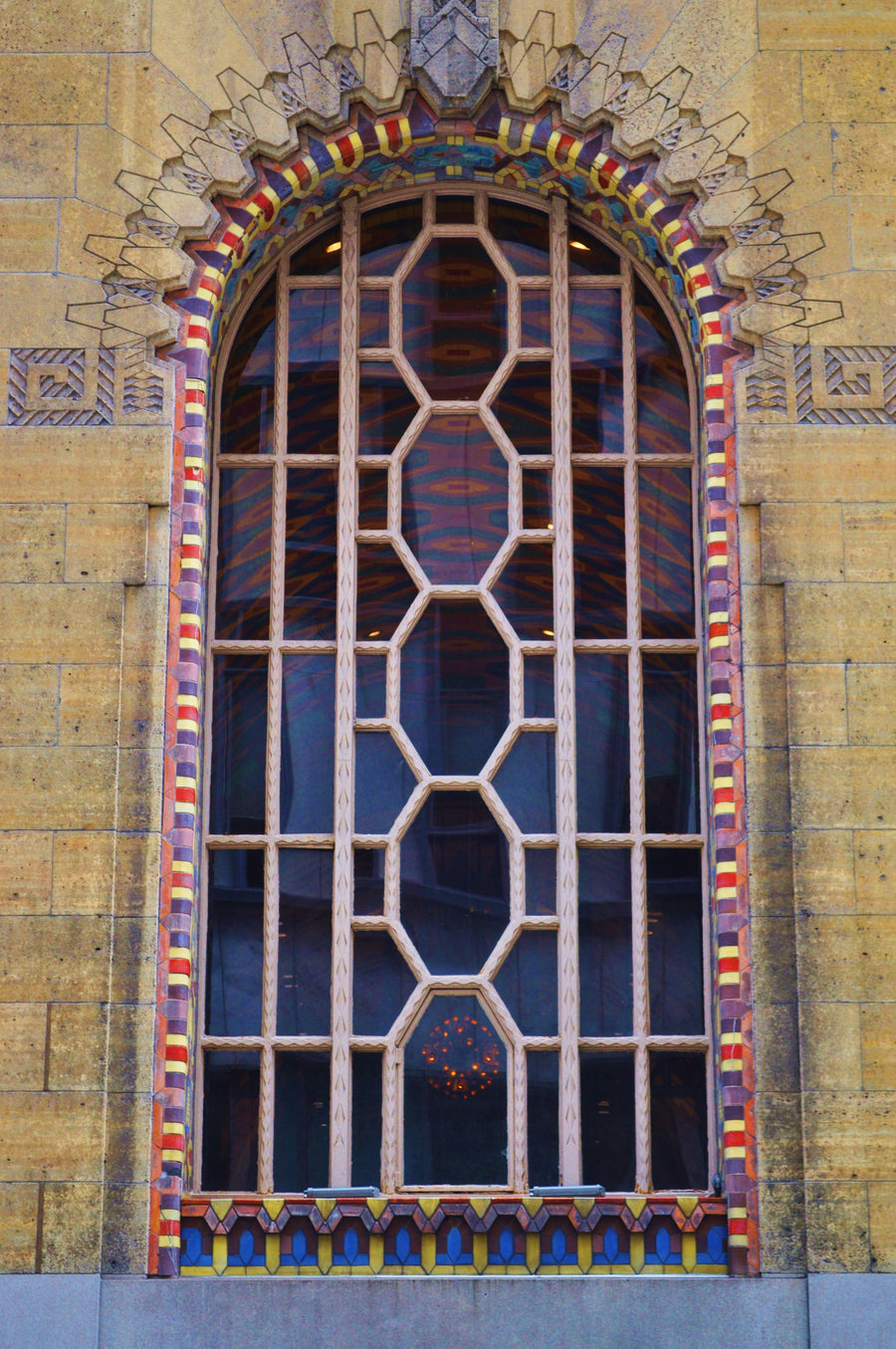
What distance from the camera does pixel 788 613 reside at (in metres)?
9.50

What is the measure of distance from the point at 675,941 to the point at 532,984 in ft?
2.55

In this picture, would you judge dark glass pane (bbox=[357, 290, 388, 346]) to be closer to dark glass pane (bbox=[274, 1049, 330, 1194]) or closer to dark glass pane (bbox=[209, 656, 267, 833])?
dark glass pane (bbox=[209, 656, 267, 833])

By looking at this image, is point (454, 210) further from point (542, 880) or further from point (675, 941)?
point (675, 941)

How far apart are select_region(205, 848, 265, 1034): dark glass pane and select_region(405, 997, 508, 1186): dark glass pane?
0.88 metres

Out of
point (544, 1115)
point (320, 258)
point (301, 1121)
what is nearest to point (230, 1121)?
point (301, 1121)

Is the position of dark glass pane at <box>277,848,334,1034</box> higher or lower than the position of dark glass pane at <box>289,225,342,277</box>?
lower

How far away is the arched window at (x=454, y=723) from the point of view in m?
9.52

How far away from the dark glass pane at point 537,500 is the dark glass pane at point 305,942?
213 centimetres

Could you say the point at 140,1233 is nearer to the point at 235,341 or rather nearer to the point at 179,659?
the point at 179,659

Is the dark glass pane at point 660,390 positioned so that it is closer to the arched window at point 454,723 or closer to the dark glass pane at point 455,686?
the arched window at point 454,723

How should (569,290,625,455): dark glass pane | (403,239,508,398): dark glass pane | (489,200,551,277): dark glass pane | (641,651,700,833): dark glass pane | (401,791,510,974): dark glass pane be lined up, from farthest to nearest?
1. (489,200,551,277): dark glass pane
2. (403,239,508,398): dark glass pane
3. (569,290,625,455): dark glass pane
4. (641,651,700,833): dark glass pane
5. (401,791,510,974): dark glass pane

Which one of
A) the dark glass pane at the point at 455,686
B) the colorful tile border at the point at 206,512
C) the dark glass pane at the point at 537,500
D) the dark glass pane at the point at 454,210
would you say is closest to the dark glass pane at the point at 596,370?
the dark glass pane at the point at 537,500

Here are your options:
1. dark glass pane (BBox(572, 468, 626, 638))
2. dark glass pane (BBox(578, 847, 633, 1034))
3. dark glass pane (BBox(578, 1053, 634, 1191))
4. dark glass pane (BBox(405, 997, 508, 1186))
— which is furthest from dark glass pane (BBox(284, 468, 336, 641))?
dark glass pane (BBox(578, 1053, 634, 1191))

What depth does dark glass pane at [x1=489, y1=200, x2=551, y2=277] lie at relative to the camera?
10.6 meters
